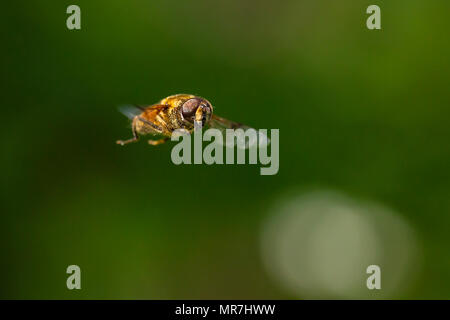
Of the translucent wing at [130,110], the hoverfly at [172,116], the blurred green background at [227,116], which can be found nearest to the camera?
Result: the hoverfly at [172,116]

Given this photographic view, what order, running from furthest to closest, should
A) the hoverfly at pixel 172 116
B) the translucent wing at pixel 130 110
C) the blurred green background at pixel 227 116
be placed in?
the blurred green background at pixel 227 116 → the translucent wing at pixel 130 110 → the hoverfly at pixel 172 116

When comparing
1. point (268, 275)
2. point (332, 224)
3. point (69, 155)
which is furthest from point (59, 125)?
point (332, 224)

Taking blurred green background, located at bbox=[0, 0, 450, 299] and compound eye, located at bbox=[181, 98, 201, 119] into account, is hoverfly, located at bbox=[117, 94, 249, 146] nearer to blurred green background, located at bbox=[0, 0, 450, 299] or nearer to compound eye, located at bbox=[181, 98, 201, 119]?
compound eye, located at bbox=[181, 98, 201, 119]

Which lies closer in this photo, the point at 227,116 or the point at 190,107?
the point at 190,107

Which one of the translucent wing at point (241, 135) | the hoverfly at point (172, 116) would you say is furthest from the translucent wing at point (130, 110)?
the translucent wing at point (241, 135)

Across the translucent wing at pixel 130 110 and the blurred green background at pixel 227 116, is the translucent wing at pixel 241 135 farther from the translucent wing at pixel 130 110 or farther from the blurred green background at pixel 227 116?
the blurred green background at pixel 227 116

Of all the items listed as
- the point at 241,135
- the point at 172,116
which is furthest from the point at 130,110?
the point at 241,135

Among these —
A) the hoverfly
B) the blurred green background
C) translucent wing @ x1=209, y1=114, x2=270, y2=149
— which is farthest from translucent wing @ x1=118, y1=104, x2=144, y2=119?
the blurred green background

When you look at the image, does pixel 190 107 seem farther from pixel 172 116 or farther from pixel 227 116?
pixel 227 116
